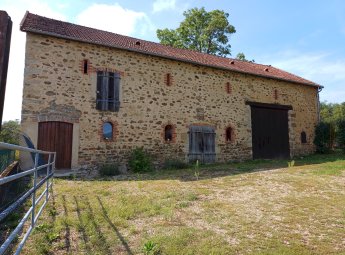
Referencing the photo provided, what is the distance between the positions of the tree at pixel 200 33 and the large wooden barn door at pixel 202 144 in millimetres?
13023

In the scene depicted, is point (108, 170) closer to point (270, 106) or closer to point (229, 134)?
point (229, 134)

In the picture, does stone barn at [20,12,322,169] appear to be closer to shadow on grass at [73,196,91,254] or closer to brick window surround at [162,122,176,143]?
brick window surround at [162,122,176,143]

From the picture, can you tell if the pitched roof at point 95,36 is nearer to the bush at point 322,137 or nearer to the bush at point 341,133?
the bush at point 322,137

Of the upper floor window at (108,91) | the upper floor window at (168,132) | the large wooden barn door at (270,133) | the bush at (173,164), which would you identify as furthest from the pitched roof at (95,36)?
the bush at (173,164)

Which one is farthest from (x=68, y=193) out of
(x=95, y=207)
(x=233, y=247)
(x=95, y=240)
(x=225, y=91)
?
(x=225, y=91)

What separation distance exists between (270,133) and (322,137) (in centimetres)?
422

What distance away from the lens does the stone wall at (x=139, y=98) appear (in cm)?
1039

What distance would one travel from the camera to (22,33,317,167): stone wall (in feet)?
34.1

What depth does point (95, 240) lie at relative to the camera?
13.3 ft

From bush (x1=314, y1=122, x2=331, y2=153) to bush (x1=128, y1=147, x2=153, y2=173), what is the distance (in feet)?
38.8

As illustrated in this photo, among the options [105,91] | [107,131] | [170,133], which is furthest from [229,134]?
[105,91]

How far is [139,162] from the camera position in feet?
37.4

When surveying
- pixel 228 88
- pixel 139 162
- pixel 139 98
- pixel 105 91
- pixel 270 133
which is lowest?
pixel 139 162

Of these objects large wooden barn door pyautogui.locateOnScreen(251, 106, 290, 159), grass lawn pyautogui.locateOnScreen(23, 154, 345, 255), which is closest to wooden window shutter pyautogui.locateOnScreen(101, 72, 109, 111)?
grass lawn pyautogui.locateOnScreen(23, 154, 345, 255)
